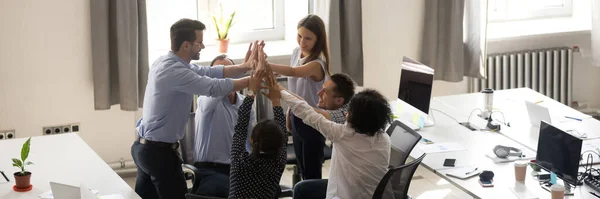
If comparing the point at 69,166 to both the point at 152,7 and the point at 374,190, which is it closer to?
the point at 374,190

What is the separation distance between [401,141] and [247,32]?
258cm

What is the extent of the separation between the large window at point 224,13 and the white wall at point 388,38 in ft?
2.33

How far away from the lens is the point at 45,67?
6281 millimetres

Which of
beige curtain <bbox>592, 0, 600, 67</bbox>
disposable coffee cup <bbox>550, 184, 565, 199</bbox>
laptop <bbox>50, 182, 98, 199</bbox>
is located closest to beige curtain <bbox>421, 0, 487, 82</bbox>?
beige curtain <bbox>592, 0, 600, 67</bbox>

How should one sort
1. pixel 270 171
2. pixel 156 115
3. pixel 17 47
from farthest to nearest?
pixel 17 47 < pixel 156 115 < pixel 270 171

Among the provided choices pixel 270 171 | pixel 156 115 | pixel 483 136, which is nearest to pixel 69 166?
pixel 156 115

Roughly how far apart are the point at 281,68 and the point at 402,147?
0.87 meters

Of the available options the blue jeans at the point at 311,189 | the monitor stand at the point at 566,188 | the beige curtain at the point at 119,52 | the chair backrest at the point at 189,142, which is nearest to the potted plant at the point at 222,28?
the beige curtain at the point at 119,52

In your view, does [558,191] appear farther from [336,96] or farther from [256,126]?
[256,126]

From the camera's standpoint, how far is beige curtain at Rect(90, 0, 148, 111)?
6.23 m

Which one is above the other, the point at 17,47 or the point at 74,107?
Answer: the point at 17,47

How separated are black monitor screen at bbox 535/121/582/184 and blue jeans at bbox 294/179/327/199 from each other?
117 cm

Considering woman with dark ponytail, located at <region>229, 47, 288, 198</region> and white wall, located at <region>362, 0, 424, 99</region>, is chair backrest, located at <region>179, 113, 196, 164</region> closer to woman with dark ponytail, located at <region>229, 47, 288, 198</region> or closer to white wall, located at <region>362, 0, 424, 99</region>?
woman with dark ponytail, located at <region>229, 47, 288, 198</region>

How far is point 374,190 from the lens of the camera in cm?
443
